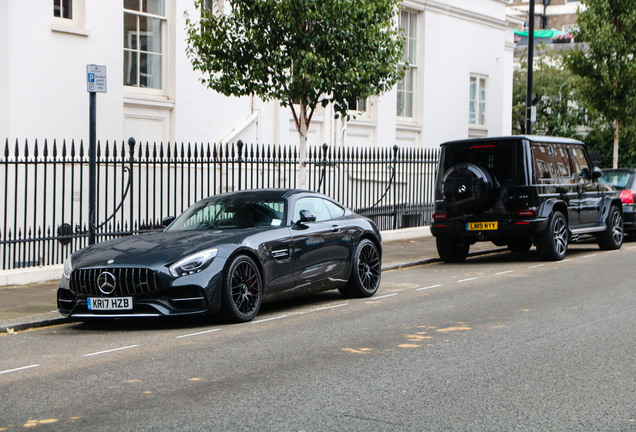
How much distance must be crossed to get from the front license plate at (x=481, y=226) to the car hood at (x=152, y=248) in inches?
250

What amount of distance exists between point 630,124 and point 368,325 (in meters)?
21.7

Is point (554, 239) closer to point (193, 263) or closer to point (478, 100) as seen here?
point (193, 263)

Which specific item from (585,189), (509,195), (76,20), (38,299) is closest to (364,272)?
(38,299)

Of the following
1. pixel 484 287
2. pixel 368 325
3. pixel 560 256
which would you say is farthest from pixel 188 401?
pixel 560 256

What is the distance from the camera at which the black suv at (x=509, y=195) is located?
1464cm

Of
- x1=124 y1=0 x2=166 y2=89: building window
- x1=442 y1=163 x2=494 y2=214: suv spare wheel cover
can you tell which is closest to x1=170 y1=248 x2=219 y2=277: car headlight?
x1=442 y1=163 x2=494 y2=214: suv spare wheel cover

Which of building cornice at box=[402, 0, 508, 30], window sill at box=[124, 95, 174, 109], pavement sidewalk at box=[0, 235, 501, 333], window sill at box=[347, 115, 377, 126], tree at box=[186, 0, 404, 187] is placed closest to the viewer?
pavement sidewalk at box=[0, 235, 501, 333]

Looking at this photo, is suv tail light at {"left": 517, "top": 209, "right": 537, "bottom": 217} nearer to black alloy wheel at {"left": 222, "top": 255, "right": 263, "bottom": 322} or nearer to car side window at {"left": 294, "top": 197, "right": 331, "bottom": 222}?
car side window at {"left": 294, "top": 197, "right": 331, "bottom": 222}

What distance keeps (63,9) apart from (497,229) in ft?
28.6

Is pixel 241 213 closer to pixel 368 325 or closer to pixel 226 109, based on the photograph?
pixel 368 325

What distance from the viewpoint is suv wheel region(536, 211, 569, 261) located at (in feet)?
49.2

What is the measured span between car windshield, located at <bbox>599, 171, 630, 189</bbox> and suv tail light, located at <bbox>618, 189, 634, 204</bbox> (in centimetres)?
24

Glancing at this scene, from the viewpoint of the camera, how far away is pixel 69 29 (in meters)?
15.9

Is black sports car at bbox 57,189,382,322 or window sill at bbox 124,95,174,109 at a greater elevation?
window sill at bbox 124,95,174,109
